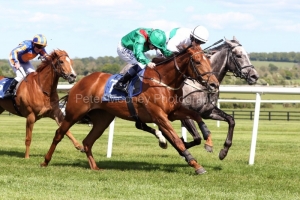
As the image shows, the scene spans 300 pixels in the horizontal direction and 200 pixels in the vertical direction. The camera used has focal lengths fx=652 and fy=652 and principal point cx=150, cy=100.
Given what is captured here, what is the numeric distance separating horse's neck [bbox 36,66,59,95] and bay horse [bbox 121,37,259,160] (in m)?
2.29

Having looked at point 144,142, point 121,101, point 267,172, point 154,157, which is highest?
point 121,101

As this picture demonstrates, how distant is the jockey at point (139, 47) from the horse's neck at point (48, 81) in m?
2.14

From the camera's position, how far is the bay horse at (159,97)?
25.2 feet

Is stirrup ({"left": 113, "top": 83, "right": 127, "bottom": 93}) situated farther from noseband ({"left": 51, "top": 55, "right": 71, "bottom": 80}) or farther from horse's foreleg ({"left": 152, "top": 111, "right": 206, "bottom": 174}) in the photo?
noseband ({"left": 51, "top": 55, "right": 71, "bottom": 80})

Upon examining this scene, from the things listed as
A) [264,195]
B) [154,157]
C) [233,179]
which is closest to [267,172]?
[233,179]

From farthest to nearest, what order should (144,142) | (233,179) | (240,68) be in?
(144,142) < (240,68) < (233,179)

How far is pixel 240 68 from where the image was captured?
29.5ft

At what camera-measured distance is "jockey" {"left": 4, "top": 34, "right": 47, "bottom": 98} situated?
10.9m

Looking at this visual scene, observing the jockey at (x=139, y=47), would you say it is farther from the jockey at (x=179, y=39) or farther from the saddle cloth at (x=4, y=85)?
the saddle cloth at (x=4, y=85)

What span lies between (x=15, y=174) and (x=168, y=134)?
73.3 inches

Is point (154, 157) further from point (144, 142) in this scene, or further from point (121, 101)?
point (144, 142)

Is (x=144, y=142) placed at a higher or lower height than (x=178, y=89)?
A: lower

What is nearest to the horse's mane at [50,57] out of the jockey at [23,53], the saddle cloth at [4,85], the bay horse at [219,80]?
the jockey at [23,53]

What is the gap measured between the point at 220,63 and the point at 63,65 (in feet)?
8.45
